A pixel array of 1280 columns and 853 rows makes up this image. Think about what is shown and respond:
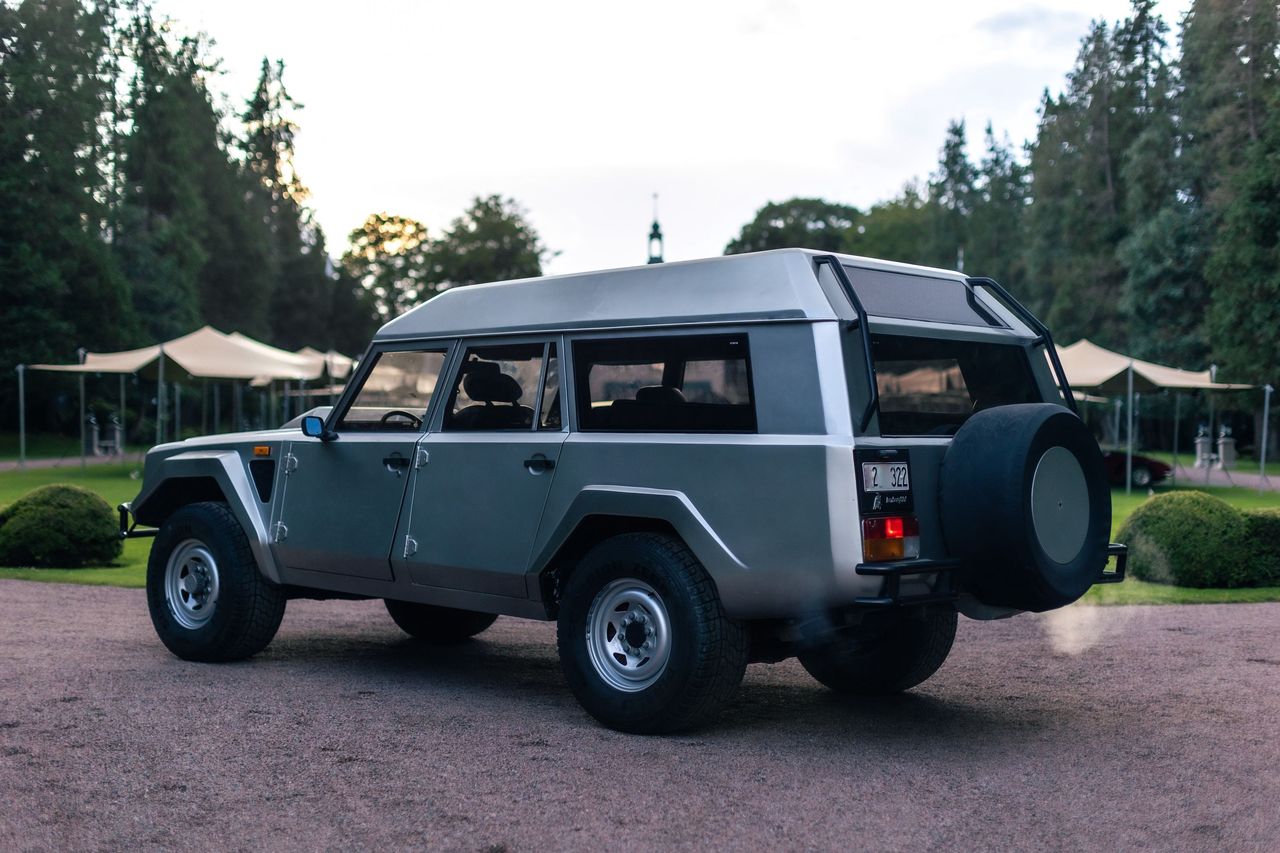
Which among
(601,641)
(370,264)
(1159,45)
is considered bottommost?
(601,641)

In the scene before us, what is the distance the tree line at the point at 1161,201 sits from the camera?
39094 mm

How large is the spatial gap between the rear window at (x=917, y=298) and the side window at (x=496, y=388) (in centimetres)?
165

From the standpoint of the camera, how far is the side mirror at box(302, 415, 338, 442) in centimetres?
721

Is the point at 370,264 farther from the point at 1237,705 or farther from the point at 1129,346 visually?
the point at 1237,705

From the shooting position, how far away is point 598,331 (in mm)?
6352

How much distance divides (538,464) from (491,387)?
68 centimetres

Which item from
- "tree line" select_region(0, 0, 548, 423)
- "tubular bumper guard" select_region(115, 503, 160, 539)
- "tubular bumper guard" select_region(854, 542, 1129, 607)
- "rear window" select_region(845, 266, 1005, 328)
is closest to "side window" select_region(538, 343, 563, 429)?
"rear window" select_region(845, 266, 1005, 328)

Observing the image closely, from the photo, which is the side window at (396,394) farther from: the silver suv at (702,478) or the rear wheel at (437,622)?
the rear wheel at (437,622)

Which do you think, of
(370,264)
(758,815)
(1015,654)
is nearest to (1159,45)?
(370,264)

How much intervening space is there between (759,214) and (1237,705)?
85664 millimetres

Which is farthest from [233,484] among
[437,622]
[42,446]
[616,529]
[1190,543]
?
[42,446]

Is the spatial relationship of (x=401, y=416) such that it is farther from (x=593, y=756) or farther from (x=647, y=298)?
(x=593, y=756)

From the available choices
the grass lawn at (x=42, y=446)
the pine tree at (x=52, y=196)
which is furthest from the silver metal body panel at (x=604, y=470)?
the pine tree at (x=52, y=196)

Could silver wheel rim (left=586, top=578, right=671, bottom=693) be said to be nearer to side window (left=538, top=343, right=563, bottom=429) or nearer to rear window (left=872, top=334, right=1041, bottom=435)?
side window (left=538, top=343, right=563, bottom=429)
